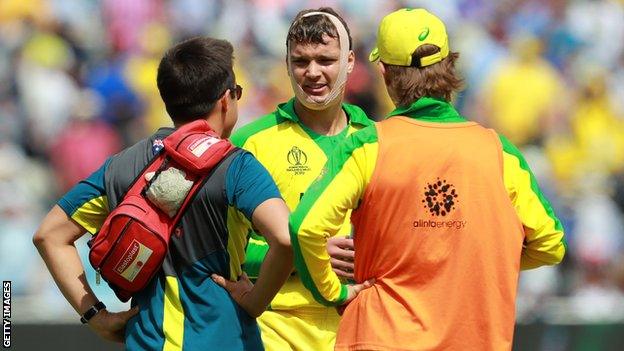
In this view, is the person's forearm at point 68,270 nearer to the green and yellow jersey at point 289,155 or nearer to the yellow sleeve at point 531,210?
the green and yellow jersey at point 289,155

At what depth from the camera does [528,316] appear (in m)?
10.6

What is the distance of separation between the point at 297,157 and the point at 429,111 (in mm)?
1485

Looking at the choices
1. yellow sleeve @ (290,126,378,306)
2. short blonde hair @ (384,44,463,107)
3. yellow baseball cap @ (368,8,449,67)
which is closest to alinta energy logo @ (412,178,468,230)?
yellow sleeve @ (290,126,378,306)

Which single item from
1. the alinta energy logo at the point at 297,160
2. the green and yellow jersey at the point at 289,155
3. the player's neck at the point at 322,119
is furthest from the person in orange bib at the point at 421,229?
the player's neck at the point at 322,119

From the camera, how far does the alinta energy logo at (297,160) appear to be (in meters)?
6.03

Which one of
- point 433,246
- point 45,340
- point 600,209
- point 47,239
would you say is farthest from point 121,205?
point 600,209

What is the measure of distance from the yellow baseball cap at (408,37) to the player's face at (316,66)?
1.16m

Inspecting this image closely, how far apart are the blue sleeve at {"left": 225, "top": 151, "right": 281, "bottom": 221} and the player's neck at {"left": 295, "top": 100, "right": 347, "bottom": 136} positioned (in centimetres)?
151

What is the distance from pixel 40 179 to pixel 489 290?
7.09m

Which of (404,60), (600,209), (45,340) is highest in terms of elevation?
(404,60)

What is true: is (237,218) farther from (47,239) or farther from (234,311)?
(47,239)

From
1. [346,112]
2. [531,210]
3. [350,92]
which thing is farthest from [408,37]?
[350,92]

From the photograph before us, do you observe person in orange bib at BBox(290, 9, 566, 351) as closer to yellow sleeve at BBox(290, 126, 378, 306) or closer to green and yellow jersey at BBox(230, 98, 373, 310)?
yellow sleeve at BBox(290, 126, 378, 306)

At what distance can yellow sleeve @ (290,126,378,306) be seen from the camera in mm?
4500
